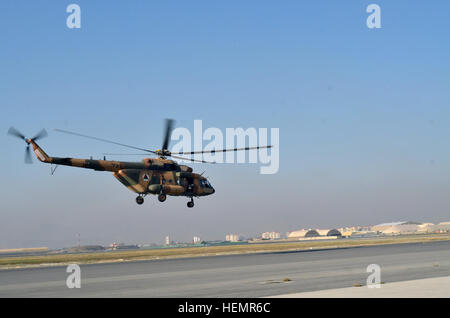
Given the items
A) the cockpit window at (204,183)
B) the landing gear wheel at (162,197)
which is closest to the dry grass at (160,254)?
the cockpit window at (204,183)

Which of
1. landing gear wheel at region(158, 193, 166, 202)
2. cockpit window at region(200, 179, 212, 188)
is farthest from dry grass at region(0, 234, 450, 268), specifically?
landing gear wheel at region(158, 193, 166, 202)

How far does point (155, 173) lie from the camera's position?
61625 millimetres

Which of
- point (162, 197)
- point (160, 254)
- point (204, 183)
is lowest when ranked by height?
point (160, 254)

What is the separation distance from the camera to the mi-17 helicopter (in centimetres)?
5624

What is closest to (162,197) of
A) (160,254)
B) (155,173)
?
(155,173)

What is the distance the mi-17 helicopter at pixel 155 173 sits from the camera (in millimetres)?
56241

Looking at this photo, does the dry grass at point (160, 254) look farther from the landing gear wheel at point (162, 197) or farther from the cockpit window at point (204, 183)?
the landing gear wheel at point (162, 197)

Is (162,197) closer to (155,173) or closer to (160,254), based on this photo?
(155,173)

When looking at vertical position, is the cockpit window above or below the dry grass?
above

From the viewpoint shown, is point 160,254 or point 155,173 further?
point 160,254

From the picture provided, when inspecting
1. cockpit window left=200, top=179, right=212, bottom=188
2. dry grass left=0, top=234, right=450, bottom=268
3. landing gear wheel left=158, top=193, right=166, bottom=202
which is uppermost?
cockpit window left=200, top=179, right=212, bottom=188

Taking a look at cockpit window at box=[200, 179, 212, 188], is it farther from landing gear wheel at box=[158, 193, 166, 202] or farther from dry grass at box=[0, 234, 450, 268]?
dry grass at box=[0, 234, 450, 268]

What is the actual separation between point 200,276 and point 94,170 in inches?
1018

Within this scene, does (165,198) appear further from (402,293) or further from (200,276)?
(402,293)
